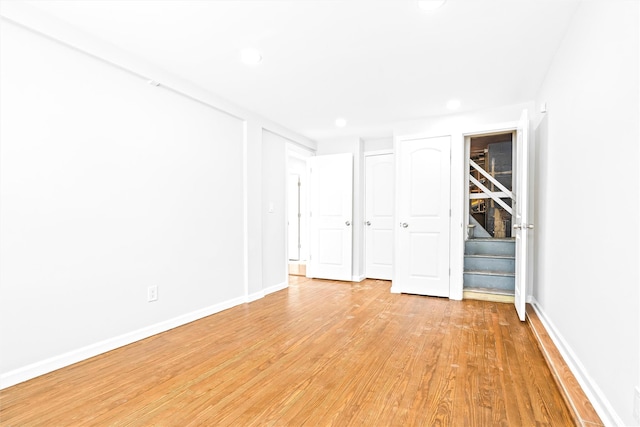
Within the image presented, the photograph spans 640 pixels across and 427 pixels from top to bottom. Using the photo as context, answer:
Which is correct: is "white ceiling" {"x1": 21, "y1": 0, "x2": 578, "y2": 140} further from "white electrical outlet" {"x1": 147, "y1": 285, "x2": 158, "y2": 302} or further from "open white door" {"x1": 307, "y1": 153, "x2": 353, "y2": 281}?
"white electrical outlet" {"x1": 147, "y1": 285, "x2": 158, "y2": 302}

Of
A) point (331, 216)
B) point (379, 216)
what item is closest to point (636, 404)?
point (379, 216)

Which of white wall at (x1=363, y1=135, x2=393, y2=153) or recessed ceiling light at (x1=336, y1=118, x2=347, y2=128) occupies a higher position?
recessed ceiling light at (x1=336, y1=118, x2=347, y2=128)

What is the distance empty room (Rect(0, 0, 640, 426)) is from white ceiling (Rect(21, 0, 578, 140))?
0.07ft

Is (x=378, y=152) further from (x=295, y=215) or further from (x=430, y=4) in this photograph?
(x=430, y=4)

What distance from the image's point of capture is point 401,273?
13.9 ft

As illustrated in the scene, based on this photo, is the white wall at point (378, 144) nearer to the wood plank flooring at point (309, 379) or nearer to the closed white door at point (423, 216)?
the closed white door at point (423, 216)

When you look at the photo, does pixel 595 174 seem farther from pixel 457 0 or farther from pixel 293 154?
pixel 293 154

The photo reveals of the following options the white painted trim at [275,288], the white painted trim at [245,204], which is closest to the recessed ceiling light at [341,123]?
the white painted trim at [245,204]

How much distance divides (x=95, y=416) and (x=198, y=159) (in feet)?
7.37

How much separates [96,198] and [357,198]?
357 cm

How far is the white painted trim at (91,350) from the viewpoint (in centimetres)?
190

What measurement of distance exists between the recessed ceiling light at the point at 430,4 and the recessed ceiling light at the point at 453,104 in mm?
1761

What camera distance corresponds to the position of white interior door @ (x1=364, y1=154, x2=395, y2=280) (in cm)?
508

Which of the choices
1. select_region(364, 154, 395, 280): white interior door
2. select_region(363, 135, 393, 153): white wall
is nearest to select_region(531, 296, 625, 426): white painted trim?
select_region(364, 154, 395, 280): white interior door
